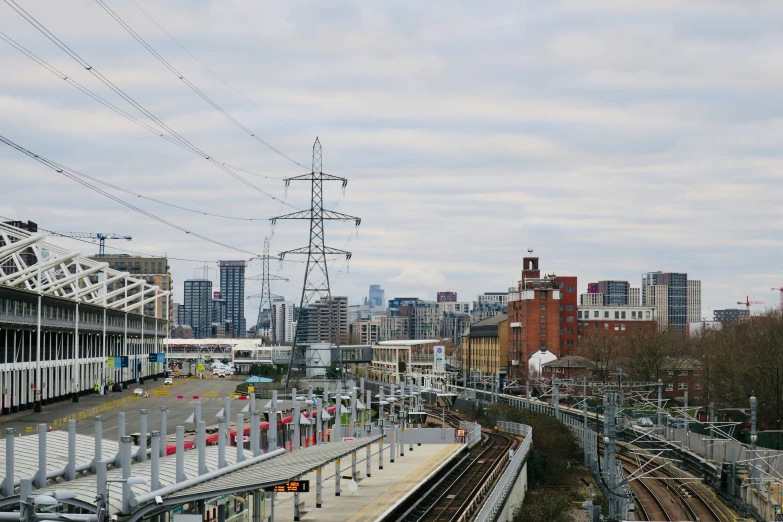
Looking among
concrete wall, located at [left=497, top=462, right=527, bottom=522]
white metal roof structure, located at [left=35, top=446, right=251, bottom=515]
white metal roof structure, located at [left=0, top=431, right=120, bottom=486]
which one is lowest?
concrete wall, located at [left=497, top=462, right=527, bottom=522]

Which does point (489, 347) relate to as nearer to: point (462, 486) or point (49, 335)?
point (49, 335)

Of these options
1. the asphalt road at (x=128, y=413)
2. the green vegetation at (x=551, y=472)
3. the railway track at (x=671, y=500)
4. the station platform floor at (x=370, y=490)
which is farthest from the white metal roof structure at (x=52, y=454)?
the railway track at (x=671, y=500)

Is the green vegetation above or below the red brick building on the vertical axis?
below

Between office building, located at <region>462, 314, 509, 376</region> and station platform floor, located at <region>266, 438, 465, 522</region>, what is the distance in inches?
3657

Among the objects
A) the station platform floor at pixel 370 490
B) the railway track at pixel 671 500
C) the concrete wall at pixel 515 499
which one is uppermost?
the station platform floor at pixel 370 490

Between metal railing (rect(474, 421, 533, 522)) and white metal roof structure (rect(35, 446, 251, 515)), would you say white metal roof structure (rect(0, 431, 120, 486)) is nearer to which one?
white metal roof structure (rect(35, 446, 251, 515))

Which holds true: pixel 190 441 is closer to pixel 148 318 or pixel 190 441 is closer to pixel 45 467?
pixel 45 467

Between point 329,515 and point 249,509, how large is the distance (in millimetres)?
8885

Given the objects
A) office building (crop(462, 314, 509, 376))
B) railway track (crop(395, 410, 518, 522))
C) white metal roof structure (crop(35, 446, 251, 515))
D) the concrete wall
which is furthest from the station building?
office building (crop(462, 314, 509, 376))

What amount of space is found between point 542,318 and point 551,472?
248 feet

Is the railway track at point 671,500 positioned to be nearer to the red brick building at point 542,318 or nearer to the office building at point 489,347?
the red brick building at point 542,318

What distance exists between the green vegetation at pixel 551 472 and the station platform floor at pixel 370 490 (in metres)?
5.45

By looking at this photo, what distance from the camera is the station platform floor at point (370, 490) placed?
38.9 meters

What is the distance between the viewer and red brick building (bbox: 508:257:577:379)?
14375 cm
